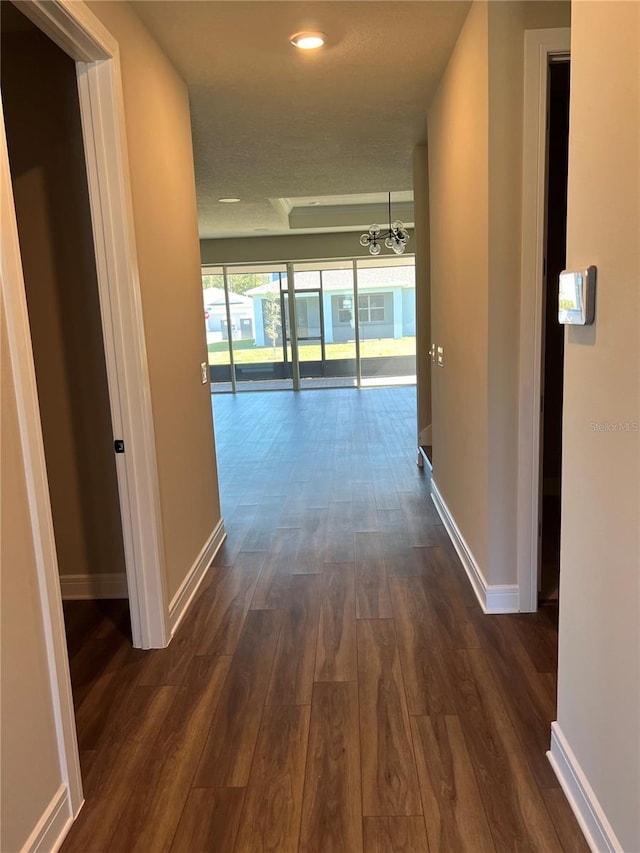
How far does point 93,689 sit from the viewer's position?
7.64 ft

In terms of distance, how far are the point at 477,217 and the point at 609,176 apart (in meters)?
1.40

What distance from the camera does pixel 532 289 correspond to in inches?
98.6

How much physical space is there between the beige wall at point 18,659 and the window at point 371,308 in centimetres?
968

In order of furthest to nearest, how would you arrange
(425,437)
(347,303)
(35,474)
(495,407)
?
1. (347,303)
2. (425,437)
3. (495,407)
4. (35,474)

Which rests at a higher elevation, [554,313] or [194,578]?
[554,313]

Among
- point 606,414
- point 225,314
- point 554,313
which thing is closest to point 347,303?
point 225,314

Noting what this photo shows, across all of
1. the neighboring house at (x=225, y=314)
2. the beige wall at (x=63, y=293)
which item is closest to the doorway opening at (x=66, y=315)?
the beige wall at (x=63, y=293)

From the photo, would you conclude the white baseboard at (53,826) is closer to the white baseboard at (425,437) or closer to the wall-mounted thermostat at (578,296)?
the wall-mounted thermostat at (578,296)

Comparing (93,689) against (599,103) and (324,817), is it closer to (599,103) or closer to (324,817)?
(324,817)

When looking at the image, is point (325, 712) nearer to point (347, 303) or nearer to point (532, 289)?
point (532, 289)

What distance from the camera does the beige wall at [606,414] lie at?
1259mm

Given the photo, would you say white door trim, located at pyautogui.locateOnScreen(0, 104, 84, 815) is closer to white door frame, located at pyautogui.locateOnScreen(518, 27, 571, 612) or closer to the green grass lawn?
white door frame, located at pyautogui.locateOnScreen(518, 27, 571, 612)

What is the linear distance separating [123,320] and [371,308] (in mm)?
8817

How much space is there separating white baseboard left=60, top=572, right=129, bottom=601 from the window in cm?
839
